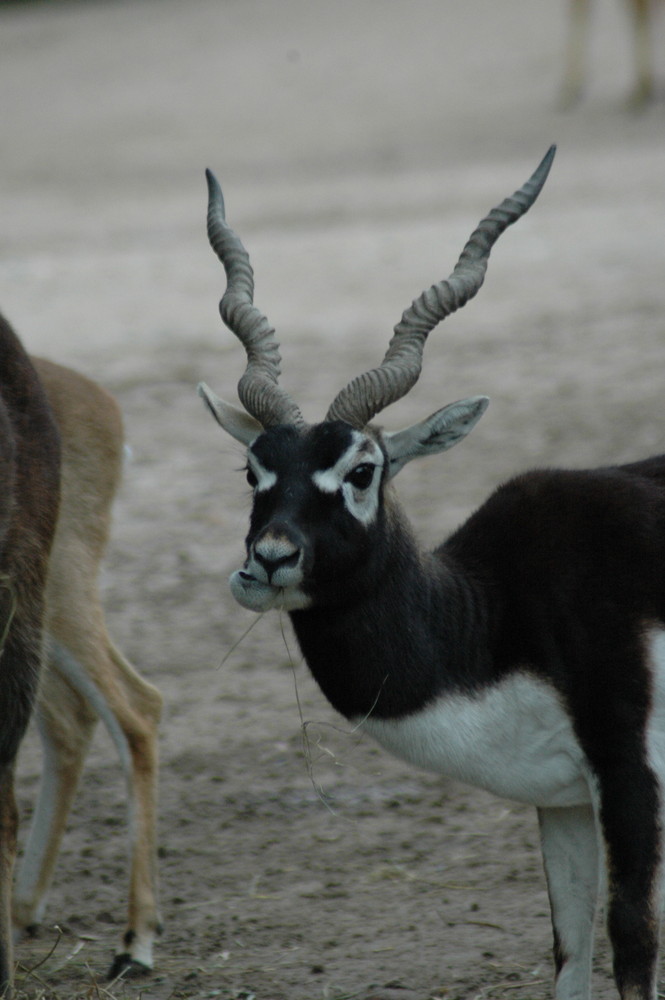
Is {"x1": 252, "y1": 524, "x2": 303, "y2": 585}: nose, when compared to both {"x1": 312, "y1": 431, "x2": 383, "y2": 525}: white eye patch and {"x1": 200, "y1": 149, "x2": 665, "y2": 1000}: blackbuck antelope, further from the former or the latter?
{"x1": 312, "y1": 431, "x2": 383, "y2": 525}: white eye patch

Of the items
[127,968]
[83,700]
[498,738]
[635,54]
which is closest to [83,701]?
[83,700]

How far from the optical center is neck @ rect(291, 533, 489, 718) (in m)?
4.16

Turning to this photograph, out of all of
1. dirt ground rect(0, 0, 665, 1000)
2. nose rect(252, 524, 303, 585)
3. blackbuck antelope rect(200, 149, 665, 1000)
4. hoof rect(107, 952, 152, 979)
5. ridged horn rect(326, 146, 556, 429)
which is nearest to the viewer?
nose rect(252, 524, 303, 585)

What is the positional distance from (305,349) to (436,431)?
7.18 m

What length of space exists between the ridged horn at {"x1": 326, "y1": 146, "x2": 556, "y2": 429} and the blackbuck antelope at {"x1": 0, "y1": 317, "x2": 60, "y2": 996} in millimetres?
926

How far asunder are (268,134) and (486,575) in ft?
57.2

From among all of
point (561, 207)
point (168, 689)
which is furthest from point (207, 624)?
point (561, 207)

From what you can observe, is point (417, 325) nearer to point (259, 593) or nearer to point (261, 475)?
point (261, 475)

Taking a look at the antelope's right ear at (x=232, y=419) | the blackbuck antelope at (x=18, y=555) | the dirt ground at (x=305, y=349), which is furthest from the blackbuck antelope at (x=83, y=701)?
the antelope's right ear at (x=232, y=419)

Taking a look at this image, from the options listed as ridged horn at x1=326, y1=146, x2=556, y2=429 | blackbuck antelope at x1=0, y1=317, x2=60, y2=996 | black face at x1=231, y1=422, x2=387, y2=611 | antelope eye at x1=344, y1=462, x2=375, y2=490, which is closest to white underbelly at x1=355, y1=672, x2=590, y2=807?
black face at x1=231, y1=422, x2=387, y2=611

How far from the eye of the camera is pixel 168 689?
698cm

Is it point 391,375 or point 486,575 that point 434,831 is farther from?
point 391,375

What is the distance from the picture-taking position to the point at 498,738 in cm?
416

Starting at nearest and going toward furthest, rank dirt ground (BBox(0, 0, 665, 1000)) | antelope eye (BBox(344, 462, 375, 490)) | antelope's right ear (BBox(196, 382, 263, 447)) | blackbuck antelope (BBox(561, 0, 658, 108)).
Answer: antelope eye (BBox(344, 462, 375, 490)), antelope's right ear (BBox(196, 382, 263, 447)), dirt ground (BBox(0, 0, 665, 1000)), blackbuck antelope (BBox(561, 0, 658, 108))
